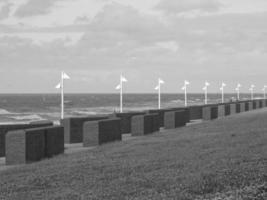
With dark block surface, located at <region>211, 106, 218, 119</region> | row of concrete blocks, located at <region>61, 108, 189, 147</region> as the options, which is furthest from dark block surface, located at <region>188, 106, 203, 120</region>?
row of concrete blocks, located at <region>61, 108, 189, 147</region>

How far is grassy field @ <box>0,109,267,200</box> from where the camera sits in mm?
8172

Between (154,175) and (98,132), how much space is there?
9.32 m

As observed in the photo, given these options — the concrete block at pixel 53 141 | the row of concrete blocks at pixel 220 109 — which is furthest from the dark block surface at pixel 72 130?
the row of concrete blocks at pixel 220 109

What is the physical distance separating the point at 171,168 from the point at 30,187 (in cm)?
256

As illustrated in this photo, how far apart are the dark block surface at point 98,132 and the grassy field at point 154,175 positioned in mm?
4555

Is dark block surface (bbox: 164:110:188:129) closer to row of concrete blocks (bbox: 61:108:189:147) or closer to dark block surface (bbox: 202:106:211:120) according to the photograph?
row of concrete blocks (bbox: 61:108:189:147)

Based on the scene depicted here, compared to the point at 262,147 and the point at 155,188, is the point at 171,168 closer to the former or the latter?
the point at 155,188

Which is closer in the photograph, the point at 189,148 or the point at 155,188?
the point at 155,188

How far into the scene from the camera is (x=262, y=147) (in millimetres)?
13008

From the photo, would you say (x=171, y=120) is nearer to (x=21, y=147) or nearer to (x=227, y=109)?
(x=21, y=147)

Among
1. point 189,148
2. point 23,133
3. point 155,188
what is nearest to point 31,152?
point 23,133

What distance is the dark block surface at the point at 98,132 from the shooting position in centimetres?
1923

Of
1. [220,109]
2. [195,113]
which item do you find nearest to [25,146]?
[195,113]

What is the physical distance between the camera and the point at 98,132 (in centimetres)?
1920
